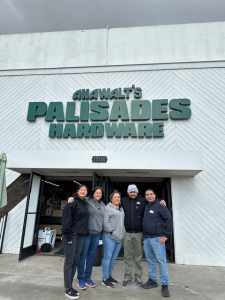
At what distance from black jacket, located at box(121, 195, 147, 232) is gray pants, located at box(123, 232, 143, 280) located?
0.12 meters

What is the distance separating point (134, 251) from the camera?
12.2ft

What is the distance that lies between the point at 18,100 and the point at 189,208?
22.4 feet

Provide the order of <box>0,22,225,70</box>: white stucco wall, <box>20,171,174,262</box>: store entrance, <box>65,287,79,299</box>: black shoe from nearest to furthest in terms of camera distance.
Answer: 1. <box>65,287,79,299</box>: black shoe
2. <box>20,171,174,262</box>: store entrance
3. <box>0,22,225,70</box>: white stucco wall

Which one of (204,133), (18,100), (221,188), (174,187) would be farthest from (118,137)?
(18,100)

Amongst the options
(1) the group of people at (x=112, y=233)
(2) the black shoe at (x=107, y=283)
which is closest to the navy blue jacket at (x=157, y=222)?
(1) the group of people at (x=112, y=233)

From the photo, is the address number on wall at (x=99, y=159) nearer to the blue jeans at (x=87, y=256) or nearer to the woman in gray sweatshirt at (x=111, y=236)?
the woman in gray sweatshirt at (x=111, y=236)

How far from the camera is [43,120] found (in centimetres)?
687

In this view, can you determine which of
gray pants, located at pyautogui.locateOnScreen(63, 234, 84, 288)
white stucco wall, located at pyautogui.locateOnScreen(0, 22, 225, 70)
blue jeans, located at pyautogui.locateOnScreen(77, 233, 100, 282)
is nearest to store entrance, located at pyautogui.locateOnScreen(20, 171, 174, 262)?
blue jeans, located at pyautogui.locateOnScreen(77, 233, 100, 282)

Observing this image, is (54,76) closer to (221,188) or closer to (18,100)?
(18,100)

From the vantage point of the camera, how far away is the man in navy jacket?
3.30 meters

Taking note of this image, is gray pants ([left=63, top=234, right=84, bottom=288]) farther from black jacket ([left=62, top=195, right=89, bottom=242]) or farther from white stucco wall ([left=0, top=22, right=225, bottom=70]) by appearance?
white stucco wall ([left=0, top=22, right=225, bottom=70])

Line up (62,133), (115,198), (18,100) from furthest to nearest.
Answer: (18,100) → (62,133) → (115,198)

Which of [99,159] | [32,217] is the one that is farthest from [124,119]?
[32,217]

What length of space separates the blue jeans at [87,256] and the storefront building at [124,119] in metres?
2.08
